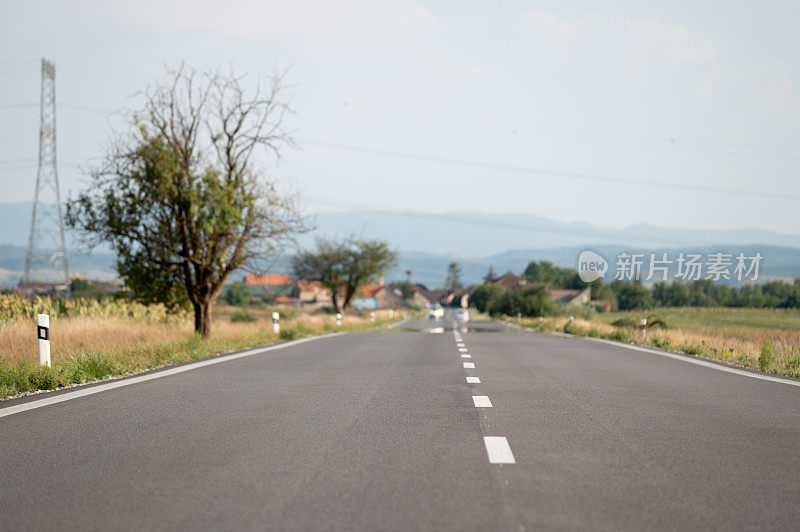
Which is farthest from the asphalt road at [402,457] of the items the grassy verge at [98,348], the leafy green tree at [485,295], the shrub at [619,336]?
the leafy green tree at [485,295]

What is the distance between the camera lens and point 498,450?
636cm

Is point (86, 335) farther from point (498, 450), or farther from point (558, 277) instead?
point (558, 277)

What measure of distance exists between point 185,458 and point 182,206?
54.0ft

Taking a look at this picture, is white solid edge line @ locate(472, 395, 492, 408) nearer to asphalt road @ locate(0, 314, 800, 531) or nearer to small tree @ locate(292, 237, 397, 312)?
asphalt road @ locate(0, 314, 800, 531)

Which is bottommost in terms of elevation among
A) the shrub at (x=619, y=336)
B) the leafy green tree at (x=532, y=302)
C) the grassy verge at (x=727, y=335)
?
the leafy green tree at (x=532, y=302)

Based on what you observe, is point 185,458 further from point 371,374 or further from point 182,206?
point 182,206

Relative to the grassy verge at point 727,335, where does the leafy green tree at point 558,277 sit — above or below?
below

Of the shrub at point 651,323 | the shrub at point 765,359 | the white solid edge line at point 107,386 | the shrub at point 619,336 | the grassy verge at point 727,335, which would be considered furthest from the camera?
the shrub at point 651,323

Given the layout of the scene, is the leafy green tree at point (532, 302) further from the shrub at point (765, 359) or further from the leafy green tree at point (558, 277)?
the leafy green tree at point (558, 277)

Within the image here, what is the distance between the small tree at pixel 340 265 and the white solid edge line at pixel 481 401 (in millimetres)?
57274

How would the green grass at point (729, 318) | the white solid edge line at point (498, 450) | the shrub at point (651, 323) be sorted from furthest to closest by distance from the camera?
the green grass at point (729, 318) → the shrub at point (651, 323) → the white solid edge line at point (498, 450)

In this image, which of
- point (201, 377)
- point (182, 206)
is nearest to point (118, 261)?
point (182, 206)

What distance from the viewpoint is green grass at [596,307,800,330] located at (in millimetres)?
32094

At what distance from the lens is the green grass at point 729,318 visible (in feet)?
105
